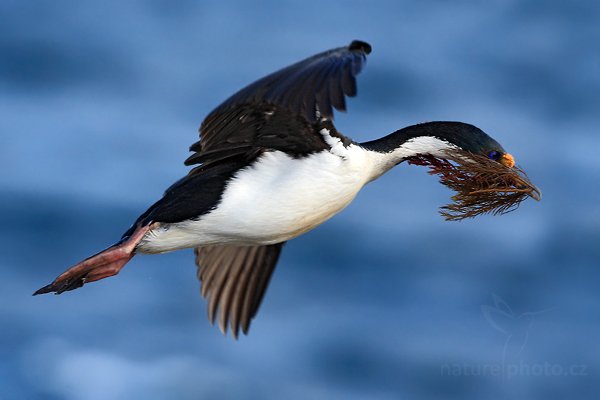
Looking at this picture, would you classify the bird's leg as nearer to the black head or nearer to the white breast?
the white breast

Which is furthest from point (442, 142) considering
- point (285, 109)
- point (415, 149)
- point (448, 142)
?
point (285, 109)

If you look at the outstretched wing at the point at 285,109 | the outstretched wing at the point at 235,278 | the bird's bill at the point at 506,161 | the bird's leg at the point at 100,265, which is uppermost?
the bird's bill at the point at 506,161

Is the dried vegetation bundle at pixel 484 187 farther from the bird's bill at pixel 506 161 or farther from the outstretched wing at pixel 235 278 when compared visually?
the outstretched wing at pixel 235 278

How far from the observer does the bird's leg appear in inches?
306

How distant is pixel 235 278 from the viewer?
8.75 meters

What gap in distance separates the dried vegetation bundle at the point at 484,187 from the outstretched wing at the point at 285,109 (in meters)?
0.76

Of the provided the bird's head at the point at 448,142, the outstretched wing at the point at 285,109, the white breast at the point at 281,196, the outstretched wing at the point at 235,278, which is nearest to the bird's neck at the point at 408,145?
the bird's head at the point at 448,142

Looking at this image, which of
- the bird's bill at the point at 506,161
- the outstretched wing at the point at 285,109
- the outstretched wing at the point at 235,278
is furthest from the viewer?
the outstretched wing at the point at 235,278

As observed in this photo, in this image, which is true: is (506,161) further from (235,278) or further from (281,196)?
(235,278)

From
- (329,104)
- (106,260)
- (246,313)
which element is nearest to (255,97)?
(329,104)

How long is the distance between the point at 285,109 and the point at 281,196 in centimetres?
46

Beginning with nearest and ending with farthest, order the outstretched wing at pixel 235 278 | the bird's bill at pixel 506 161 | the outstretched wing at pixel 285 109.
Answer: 1. the outstretched wing at pixel 285 109
2. the bird's bill at pixel 506 161
3. the outstretched wing at pixel 235 278

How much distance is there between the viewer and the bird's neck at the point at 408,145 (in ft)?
26.0

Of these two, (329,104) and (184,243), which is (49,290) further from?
(329,104)
